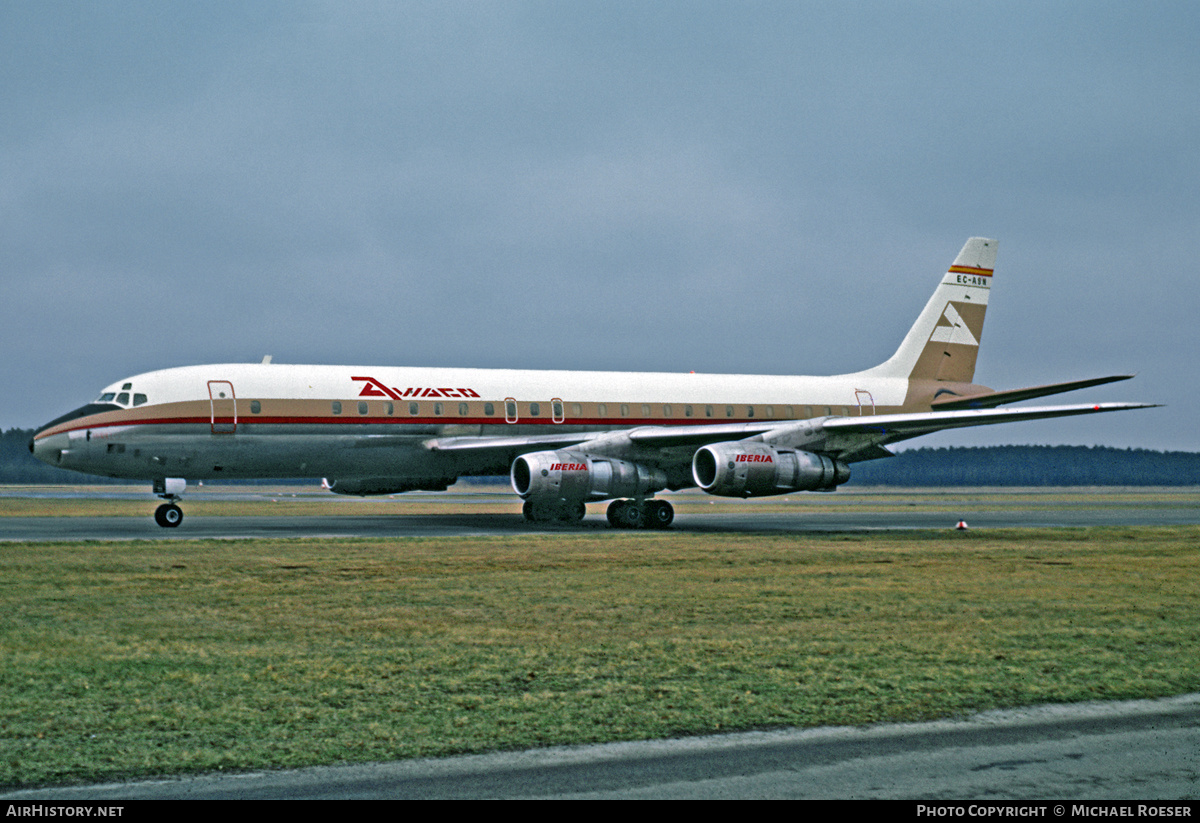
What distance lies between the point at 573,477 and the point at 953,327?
61.2 ft

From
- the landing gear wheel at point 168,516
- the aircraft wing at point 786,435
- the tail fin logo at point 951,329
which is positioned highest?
the tail fin logo at point 951,329

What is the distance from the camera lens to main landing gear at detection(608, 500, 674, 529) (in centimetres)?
3222

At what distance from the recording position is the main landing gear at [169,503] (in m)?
29.1

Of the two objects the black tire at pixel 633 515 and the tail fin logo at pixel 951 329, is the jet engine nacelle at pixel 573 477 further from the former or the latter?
the tail fin logo at pixel 951 329

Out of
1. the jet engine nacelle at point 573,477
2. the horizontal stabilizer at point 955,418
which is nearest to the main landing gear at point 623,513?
the jet engine nacelle at point 573,477

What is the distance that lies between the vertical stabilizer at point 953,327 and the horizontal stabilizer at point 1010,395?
1156 mm

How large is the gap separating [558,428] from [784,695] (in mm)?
25731

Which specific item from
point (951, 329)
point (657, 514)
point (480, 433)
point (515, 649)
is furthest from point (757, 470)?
point (515, 649)

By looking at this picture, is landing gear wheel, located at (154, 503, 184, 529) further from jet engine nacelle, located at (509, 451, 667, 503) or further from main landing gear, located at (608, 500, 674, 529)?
main landing gear, located at (608, 500, 674, 529)

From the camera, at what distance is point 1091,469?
140 m

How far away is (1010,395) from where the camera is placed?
1497 inches

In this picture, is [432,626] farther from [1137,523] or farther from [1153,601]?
[1137,523]

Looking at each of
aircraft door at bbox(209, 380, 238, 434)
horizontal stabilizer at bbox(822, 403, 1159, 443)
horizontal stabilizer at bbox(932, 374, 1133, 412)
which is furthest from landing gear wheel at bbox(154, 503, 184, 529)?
horizontal stabilizer at bbox(932, 374, 1133, 412)

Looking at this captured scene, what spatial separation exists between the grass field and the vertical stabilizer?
21.2 m
